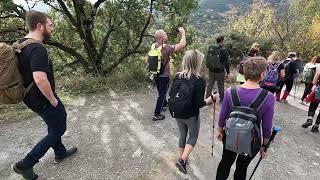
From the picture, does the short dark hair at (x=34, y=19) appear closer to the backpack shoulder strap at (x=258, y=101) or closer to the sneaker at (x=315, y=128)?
the backpack shoulder strap at (x=258, y=101)

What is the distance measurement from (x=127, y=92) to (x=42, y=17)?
17.3ft

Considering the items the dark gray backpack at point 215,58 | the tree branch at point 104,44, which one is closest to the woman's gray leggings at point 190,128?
the dark gray backpack at point 215,58

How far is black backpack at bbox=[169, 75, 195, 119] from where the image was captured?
4.69 m

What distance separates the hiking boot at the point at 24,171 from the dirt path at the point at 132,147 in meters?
0.25

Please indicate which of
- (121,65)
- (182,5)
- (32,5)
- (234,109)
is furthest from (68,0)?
(234,109)

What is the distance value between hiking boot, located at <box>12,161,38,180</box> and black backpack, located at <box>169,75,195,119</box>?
2.29m

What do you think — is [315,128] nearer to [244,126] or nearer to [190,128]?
[190,128]

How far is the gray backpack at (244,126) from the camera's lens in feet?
12.2

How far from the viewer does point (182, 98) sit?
15.5 ft

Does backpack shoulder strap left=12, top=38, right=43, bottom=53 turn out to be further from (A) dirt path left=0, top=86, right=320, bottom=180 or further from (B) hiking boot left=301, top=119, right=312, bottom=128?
(B) hiking boot left=301, top=119, right=312, bottom=128

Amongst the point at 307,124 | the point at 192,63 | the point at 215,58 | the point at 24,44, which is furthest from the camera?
the point at 215,58

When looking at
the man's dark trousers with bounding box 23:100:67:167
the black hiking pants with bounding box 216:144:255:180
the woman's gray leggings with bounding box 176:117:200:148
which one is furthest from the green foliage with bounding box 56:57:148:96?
the black hiking pants with bounding box 216:144:255:180

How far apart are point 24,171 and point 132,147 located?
1.95m

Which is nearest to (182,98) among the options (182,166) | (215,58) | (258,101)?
(182,166)
